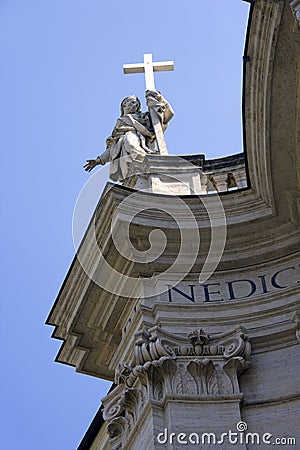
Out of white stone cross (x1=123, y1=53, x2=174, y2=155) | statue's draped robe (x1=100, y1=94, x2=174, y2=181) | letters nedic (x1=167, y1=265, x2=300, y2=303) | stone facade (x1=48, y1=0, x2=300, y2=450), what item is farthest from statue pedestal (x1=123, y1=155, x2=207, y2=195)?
white stone cross (x1=123, y1=53, x2=174, y2=155)

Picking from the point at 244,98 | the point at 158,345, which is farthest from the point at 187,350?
the point at 244,98

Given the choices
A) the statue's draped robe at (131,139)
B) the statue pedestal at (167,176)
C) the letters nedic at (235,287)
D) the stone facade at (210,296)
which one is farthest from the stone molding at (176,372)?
the statue's draped robe at (131,139)

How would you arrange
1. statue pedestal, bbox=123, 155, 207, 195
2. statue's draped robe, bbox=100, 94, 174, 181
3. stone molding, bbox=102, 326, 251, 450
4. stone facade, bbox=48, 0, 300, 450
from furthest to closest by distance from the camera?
statue's draped robe, bbox=100, 94, 174, 181
statue pedestal, bbox=123, 155, 207, 195
stone molding, bbox=102, 326, 251, 450
stone facade, bbox=48, 0, 300, 450

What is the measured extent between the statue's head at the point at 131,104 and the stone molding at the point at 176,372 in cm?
463

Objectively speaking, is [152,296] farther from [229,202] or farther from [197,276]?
[229,202]

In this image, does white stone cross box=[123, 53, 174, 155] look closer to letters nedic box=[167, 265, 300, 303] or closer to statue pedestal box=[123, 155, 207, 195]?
statue pedestal box=[123, 155, 207, 195]

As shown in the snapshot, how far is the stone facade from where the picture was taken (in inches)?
433

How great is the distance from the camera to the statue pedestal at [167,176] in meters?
13.5

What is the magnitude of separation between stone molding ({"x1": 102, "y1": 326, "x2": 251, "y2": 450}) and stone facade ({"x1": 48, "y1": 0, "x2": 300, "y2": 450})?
0.01 metres

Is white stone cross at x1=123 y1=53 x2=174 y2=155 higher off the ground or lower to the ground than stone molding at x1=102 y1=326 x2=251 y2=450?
higher

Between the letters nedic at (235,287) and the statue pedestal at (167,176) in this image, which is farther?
the statue pedestal at (167,176)

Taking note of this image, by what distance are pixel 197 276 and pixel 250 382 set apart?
5.41ft

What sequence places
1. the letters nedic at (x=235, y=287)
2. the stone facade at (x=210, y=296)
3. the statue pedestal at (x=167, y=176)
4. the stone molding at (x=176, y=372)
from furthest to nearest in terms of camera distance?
the statue pedestal at (x=167, y=176)
the letters nedic at (x=235, y=287)
the stone molding at (x=176, y=372)
the stone facade at (x=210, y=296)

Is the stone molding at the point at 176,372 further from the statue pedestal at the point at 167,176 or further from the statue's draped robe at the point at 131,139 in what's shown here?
the statue's draped robe at the point at 131,139
